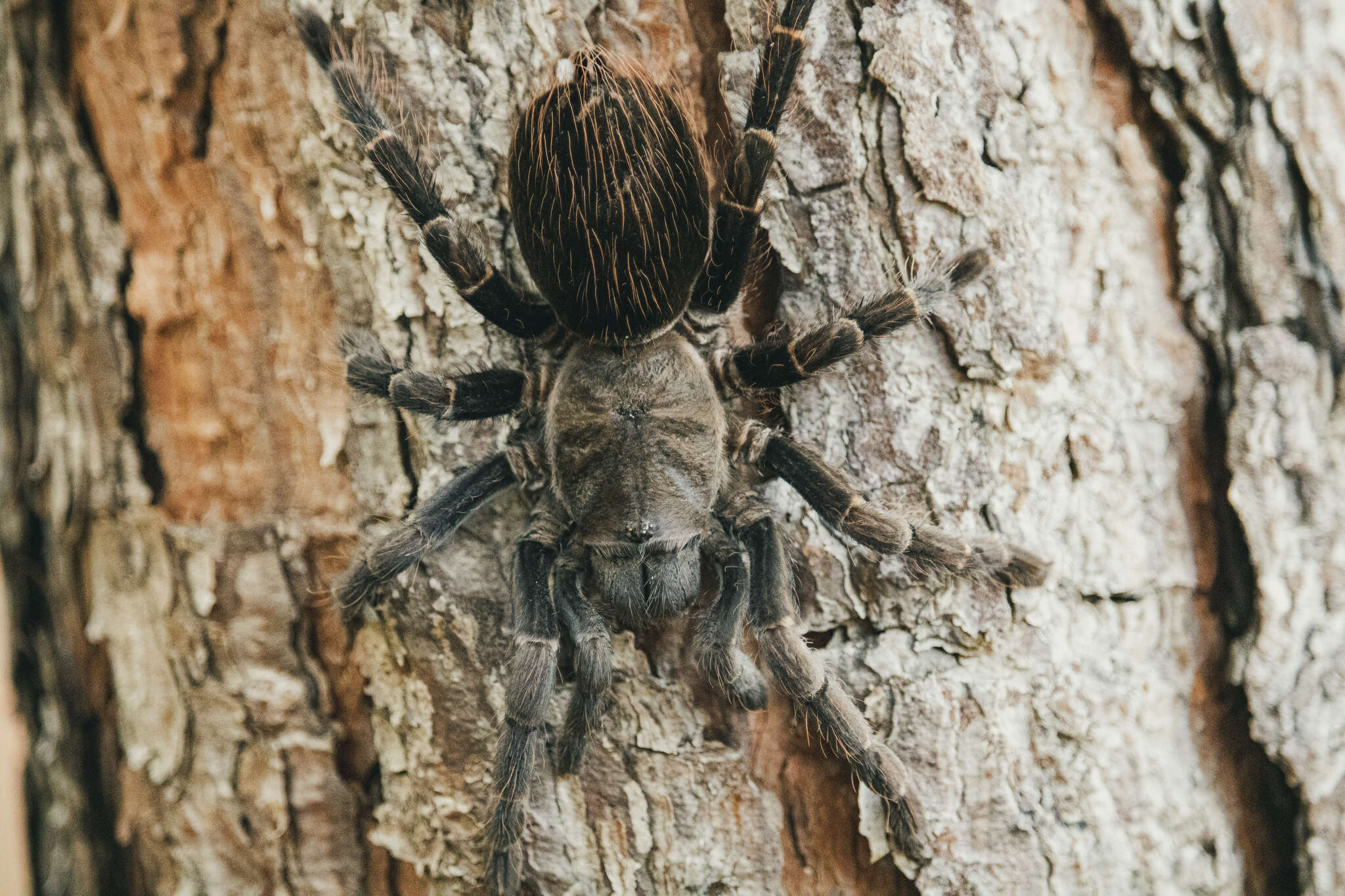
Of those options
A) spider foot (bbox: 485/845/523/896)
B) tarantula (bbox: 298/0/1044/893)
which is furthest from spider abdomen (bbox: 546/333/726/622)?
spider foot (bbox: 485/845/523/896)

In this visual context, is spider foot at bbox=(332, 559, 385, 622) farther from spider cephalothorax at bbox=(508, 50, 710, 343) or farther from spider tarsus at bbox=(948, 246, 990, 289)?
spider tarsus at bbox=(948, 246, 990, 289)

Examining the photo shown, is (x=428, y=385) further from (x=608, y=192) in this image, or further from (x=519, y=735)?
(x=519, y=735)

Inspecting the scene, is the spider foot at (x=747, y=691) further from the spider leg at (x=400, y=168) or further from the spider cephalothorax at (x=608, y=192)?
the spider leg at (x=400, y=168)

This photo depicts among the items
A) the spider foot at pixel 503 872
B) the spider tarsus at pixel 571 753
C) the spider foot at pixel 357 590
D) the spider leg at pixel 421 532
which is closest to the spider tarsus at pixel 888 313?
the spider leg at pixel 421 532

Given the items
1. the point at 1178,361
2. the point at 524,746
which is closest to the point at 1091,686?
the point at 1178,361

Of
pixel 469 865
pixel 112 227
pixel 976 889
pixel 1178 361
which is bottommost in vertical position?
pixel 976 889

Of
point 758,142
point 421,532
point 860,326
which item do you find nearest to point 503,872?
point 421,532

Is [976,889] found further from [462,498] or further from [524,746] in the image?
[462,498]
